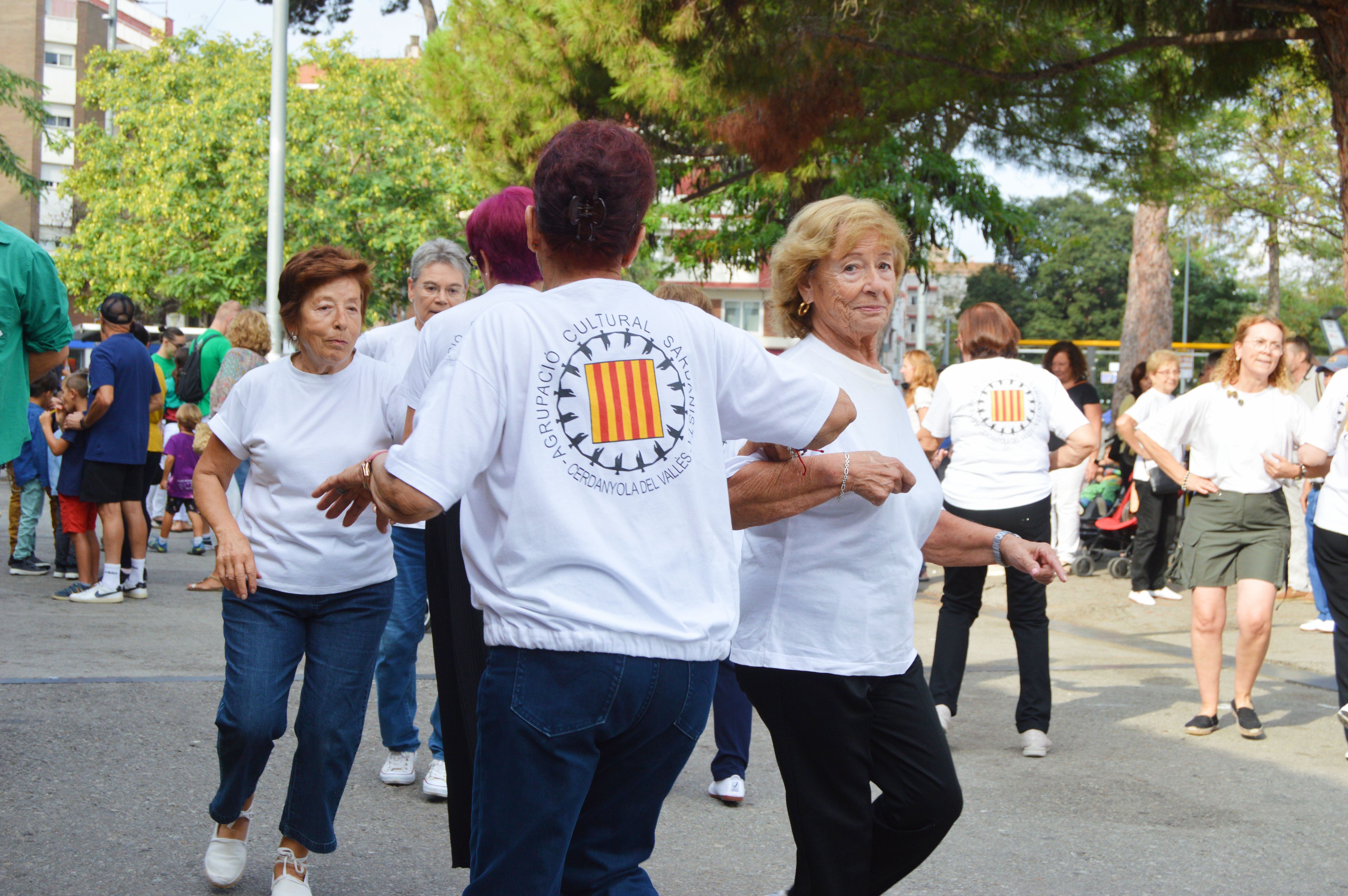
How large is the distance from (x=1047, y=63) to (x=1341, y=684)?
5511 mm

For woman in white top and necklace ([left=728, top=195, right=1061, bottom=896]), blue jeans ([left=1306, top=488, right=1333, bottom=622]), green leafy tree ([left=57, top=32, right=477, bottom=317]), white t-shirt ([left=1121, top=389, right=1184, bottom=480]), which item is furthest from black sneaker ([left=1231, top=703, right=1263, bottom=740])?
green leafy tree ([left=57, top=32, right=477, bottom=317])

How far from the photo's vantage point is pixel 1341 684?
504cm

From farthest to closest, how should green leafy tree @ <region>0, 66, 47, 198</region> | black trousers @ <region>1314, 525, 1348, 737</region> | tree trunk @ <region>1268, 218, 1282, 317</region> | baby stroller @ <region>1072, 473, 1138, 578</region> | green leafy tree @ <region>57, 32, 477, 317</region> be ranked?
1. green leafy tree @ <region>57, 32, 477, 317</region>
2. tree trunk @ <region>1268, 218, 1282, 317</region>
3. green leafy tree @ <region>0, 66, 47, 198</region>
4. baby stroller @ <region>1072, 473, 1138, 578</region>
5. black trousers @ <region>1314, 525, 1348, 737</region>

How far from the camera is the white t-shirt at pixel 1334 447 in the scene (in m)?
4.98

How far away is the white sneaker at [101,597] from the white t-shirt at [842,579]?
21.1 feet

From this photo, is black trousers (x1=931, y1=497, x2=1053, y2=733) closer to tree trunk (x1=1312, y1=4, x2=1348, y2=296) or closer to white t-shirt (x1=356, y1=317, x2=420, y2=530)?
white t-shirt (x1=356, y1=317, x2=420, y2=530)

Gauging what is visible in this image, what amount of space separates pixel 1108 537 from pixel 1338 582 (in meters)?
6.24

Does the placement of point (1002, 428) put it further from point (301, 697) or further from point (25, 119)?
point (25, 119)

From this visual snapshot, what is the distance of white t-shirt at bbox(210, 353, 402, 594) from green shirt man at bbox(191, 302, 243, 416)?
6.74 m

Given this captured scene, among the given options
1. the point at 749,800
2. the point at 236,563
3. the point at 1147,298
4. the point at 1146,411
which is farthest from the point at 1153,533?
the point at 1147,298

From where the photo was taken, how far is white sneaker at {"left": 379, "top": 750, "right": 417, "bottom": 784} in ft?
14.8

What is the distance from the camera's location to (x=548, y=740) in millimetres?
1973

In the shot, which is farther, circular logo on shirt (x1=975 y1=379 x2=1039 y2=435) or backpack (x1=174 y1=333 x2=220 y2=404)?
backpack (x1=174 y1=333 x2=220 y2=404)

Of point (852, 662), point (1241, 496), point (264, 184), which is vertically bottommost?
point (852, 662)
